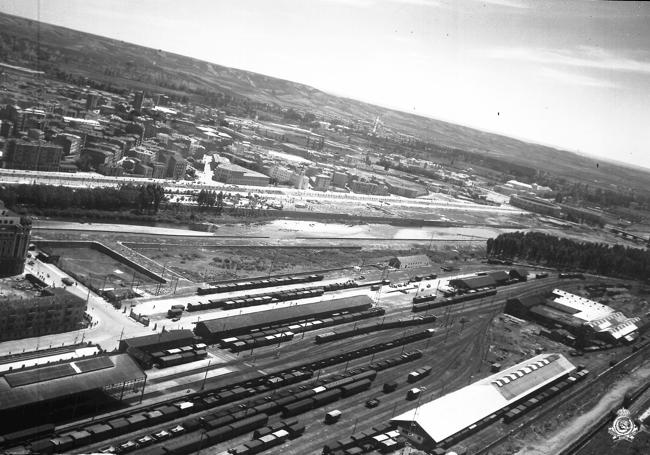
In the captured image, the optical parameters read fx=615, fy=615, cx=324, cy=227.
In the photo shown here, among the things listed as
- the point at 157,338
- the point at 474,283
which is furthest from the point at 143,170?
the point at 157,338

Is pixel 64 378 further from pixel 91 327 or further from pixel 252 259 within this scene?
pixel 252 259

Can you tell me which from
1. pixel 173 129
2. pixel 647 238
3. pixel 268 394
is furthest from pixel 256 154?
pixel 268 394

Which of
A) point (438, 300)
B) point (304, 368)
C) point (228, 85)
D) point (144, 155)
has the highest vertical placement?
point (228, 85)

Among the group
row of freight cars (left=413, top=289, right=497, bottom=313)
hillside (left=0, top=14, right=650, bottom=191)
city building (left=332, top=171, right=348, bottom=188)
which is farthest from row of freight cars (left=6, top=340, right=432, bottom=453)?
city building (left=332, top=171, right=348, bottom=188)

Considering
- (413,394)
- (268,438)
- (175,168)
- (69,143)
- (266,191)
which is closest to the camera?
(268,438)

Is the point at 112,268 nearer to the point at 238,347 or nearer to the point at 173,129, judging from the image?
the point at 238,347

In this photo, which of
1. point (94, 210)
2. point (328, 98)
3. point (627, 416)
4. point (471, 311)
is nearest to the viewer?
point (627, 416)
